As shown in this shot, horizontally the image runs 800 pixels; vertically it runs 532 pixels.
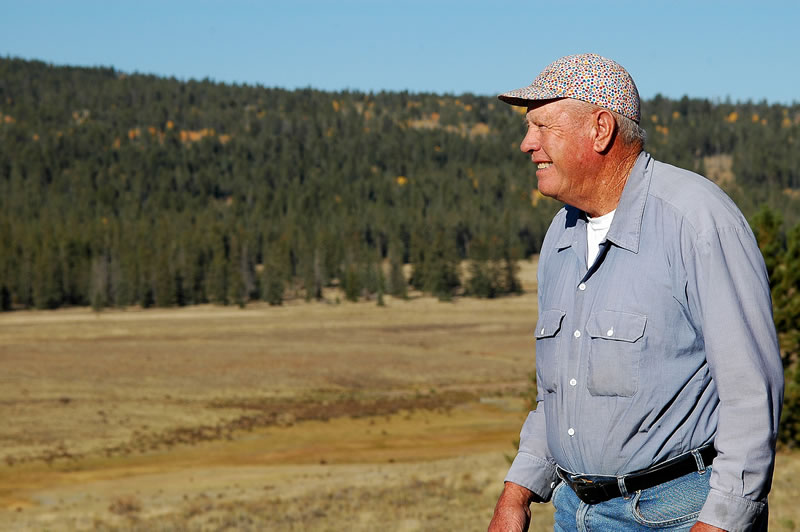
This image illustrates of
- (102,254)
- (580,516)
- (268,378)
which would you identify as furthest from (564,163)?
(102,254)

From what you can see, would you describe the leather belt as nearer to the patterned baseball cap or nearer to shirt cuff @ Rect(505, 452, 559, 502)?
shirt cuff @ Rect(505, 452, 559, 502)

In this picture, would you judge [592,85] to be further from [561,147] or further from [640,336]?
[640,336]

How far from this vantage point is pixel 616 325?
3.19 meters

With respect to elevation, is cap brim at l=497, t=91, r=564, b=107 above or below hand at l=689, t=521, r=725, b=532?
above

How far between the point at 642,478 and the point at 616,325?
53 centimetres

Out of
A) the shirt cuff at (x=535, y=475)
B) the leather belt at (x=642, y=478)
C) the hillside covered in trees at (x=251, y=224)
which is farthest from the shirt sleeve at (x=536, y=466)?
the hillside covered in trees at (x=251, y=224)

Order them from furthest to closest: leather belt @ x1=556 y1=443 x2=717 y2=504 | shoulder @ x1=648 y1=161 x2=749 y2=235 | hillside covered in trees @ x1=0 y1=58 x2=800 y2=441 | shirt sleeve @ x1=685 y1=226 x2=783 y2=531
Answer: hillside covered in trees @ x1=0 y1=58 x2=800 y2=441 < leather belt @ x1=556 y1=443 x2=717 y2=504 < shoulder @ x1=648 y1=161 x2=749 y2=235 < shirt sleeve @ x1=685 y1=226 x2=783 y2=531

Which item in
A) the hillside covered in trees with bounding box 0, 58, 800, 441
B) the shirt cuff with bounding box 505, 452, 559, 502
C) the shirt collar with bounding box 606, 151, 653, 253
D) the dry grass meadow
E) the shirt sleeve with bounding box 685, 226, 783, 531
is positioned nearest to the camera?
the shirt sleeve with bounding box 685, 226, 783, 531

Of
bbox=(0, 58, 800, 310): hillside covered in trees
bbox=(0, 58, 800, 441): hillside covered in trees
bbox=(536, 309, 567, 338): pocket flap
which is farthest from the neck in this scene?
bbox=(0, 58, 800, 310): hillside covered in trees

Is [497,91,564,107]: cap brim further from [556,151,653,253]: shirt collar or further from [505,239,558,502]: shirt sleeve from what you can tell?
[505,239,558,502]: shirt sleeve

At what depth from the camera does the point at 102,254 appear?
363 ft

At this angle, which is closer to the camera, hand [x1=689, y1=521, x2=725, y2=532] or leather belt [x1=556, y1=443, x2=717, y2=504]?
hand [x1=689, y1=521, x2=725, y2=532]

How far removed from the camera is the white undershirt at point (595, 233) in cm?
350

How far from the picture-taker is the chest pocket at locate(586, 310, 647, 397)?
3143 millimetres
